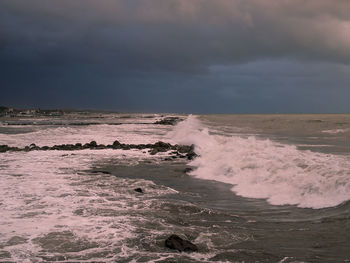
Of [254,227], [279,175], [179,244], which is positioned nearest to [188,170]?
[279,175]

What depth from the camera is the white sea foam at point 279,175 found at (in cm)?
1024

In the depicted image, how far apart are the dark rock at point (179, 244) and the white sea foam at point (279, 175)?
4.48 meters

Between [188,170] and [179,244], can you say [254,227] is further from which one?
[188,170]

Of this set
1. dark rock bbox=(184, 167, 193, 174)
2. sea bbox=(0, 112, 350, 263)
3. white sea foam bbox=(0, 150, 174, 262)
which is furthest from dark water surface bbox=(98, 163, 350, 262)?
dark rock bbox=(184, 167, 193, 174)

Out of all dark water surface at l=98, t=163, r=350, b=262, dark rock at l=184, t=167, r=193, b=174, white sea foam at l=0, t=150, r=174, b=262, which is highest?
white sea foam at l=0, t=150, r=174, b=262

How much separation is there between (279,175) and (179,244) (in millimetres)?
7320

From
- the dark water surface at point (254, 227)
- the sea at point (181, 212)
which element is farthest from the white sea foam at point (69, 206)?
the dark water surface at point (254, 227)

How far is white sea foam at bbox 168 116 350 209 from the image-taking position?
10.2 meters

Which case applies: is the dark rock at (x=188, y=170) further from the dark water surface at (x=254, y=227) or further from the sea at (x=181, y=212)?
the dark water surface at (x=254, y=227)

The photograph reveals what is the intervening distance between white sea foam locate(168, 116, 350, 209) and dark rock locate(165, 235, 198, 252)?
14.7ft

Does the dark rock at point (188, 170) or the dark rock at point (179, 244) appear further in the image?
the dark rock at point (188, 170)

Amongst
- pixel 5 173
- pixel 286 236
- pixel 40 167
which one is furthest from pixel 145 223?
pixel 40 167

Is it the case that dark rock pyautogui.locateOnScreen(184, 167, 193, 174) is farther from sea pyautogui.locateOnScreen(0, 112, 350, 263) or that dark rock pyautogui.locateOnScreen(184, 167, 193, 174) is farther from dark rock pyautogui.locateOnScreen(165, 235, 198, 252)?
dark rock pyautogui.locateOnScreen(165, 235, 198, 252)

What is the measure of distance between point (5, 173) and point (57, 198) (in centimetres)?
579
